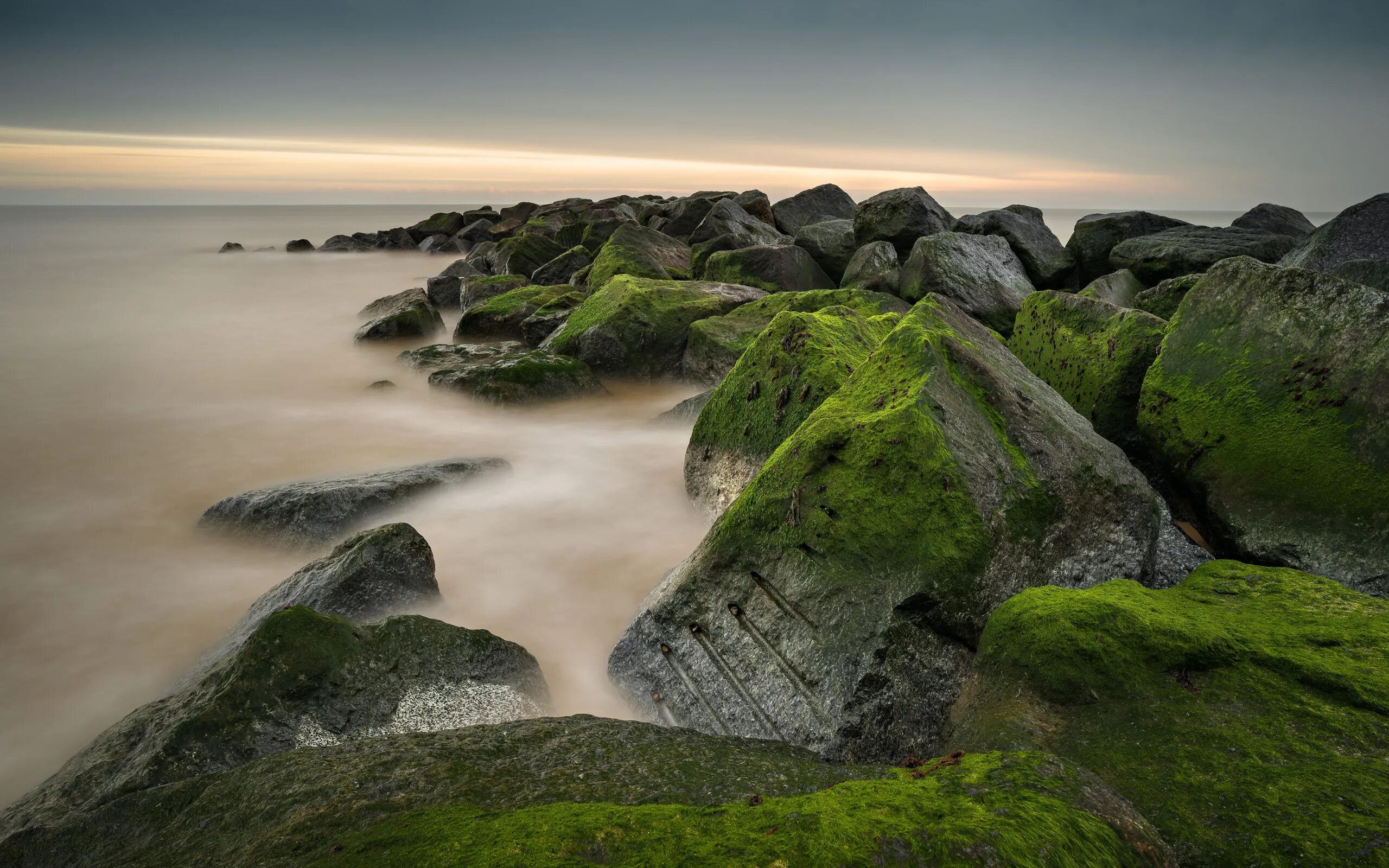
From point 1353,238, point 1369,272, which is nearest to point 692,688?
point 1369,272

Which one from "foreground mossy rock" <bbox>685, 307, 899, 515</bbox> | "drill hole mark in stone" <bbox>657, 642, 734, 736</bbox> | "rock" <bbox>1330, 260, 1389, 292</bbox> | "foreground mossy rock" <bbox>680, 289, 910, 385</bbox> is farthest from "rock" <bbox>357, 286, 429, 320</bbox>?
"rock" <bbox>1330, 260, 1389, 292</bbox>

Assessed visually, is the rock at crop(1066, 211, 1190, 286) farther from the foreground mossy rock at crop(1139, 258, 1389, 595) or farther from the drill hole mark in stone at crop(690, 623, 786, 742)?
the drill hole mark in stone at crop(690, 623, 786, 742)

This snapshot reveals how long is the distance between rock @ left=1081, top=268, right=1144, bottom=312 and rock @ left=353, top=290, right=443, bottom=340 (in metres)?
13.6

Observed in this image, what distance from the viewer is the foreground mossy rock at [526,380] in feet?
40.4

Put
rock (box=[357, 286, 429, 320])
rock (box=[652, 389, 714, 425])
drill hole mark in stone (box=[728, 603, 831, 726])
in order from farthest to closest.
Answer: rock (box=[357, 286, 429, 320]), rock (box=[652, 389, 714, 425]), drill hole mark in stone (box=[728, 603, 831, 726])

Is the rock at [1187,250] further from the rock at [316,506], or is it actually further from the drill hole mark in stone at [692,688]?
the rock at [316,506]

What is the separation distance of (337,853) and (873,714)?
2610 mm

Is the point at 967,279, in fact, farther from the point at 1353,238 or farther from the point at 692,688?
the point at 692,688

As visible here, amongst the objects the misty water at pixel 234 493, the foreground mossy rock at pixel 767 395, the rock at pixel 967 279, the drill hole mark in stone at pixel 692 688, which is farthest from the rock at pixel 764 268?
the drill hole mark in stone at pixel 692 688

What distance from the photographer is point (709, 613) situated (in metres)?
4.93

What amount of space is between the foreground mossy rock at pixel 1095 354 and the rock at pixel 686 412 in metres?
4.07

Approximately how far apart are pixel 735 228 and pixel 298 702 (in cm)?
1719

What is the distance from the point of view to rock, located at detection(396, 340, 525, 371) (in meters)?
13.6

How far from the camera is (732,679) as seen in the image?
4.59 metres
